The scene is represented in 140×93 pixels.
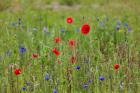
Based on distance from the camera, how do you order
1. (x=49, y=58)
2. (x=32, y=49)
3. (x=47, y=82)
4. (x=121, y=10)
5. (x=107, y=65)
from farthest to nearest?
1. (x=121, y=10)
2. (x=32, y=49)
3. (x=49, y=58)
4. (x=107, y=65)
5. (x=47, y=82)

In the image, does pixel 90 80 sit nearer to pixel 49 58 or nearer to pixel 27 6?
pixel 49 58

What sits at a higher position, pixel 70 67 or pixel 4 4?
pixel 4 4

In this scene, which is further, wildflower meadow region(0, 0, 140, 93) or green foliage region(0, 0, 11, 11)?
green foliage region(0, 0, 11, 11)

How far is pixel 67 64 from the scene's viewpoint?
4.87 metres

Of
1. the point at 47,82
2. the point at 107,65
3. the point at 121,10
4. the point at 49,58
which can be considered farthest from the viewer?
the point at 121,10

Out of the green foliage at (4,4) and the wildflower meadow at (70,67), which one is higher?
the green foliage at (4,4)

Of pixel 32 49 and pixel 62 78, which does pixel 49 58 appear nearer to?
pixel 62 78

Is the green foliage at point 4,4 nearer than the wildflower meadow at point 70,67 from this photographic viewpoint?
No

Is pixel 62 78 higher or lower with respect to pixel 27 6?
lower

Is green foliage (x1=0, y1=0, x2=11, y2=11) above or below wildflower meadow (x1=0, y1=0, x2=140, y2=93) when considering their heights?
above

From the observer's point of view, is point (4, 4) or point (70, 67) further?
point (4, 4)

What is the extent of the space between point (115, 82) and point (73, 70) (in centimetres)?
46

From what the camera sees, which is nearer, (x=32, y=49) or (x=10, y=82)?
(x=10, y=82)

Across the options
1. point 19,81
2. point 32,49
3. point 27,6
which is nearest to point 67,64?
point 19,81
